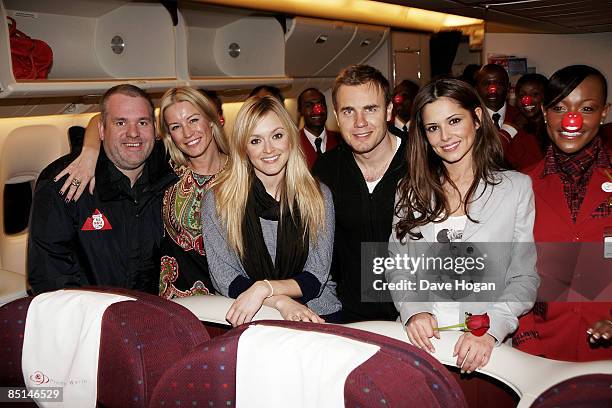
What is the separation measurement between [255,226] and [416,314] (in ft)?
2.28

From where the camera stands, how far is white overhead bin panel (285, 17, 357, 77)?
16.0 feet

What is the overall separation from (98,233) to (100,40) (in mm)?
1788

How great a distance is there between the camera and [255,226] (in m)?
2.18

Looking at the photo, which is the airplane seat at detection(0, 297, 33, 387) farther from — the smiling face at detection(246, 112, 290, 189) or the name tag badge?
the name tag badge

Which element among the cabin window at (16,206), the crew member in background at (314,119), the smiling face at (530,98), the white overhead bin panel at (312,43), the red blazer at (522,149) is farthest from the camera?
the crew member in background at (314,119)

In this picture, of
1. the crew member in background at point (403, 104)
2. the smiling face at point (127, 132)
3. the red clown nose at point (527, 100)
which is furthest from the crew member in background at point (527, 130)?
the smiling face at point (127, 132)

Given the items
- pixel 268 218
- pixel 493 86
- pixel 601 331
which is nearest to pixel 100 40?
pixel 268 218

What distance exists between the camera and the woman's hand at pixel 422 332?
159 centimetres

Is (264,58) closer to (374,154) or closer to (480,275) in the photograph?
(374,154)

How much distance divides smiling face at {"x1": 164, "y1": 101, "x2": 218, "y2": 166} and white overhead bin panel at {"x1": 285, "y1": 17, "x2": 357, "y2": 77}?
2463 mm

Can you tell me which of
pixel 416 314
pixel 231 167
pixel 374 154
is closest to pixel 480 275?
pixel 416 314

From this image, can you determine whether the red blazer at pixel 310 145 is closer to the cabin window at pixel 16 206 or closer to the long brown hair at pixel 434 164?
the cabin window at pixel 16 206

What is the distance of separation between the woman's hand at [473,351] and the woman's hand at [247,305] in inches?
25.2

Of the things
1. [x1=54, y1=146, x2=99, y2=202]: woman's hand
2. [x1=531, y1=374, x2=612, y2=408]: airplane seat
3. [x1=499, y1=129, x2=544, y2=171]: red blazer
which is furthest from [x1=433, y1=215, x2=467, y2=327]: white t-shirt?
[x1=499, y1=129, x2=544, y2=171]: red blazer
